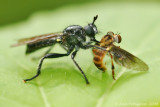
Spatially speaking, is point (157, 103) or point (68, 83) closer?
point (157, 103)

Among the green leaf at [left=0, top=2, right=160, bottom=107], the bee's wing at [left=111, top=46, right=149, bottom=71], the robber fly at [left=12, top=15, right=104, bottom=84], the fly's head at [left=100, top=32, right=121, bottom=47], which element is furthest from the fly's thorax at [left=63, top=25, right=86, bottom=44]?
the bee's wing at [left=111, top=46, right=149, bottom=71]

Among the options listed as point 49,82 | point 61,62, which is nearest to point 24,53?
point 61,62

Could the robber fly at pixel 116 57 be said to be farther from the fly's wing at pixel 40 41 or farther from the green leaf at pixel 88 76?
the fly's wing at pixel 40 41

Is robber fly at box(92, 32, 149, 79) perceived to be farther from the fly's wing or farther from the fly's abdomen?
the fly's wing

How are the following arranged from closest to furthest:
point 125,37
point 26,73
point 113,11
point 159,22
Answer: point 26,73
point 125,37
point 159,22
point 113,11

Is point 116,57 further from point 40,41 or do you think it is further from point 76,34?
point 40,41

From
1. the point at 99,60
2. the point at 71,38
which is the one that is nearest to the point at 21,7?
the point at 71,38

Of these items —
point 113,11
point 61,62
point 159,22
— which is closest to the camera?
point 61,62

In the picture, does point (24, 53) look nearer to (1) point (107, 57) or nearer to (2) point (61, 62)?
(2) point (61, 62)
